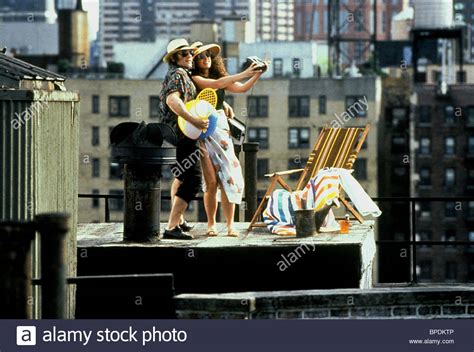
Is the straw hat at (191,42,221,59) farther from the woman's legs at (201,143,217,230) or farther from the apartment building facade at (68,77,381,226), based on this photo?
the apartment building facade at (68,77,381,226)

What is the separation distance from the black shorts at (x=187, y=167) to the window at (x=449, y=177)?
115 meters

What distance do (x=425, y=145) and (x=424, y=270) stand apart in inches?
366

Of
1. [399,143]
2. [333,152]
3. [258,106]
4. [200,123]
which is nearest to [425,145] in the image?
[399,143]

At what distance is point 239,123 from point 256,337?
5291 mm

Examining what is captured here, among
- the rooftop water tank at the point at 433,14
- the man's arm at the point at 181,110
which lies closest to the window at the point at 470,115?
the rooftop water tank at the point at 433,14

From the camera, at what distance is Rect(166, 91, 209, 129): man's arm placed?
14.8m

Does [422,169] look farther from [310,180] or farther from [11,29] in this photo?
[310,180]

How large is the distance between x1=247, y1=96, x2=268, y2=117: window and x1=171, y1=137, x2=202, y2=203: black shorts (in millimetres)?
104662

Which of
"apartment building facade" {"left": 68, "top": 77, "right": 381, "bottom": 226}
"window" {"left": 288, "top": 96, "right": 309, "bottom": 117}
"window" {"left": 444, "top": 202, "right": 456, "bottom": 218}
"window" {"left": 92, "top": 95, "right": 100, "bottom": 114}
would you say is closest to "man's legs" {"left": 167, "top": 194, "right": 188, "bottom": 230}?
"apartment building facade" {"left": 68, "top": 77, "right": 381, "bottom": 226}

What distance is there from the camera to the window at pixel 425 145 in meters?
127

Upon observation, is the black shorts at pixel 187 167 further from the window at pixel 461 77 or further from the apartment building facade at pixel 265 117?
the window at pixel 461 77

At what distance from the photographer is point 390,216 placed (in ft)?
398

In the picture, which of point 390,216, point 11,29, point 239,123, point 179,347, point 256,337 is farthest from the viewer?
point 11,29

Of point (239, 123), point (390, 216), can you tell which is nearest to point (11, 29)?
point (390, 216)
